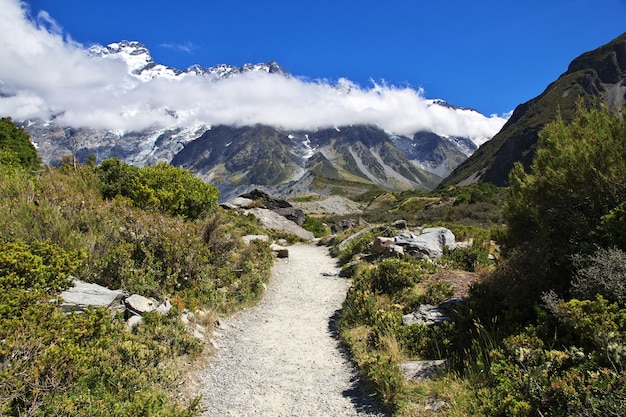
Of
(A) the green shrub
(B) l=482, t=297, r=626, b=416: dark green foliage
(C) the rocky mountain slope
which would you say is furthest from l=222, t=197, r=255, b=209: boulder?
(C) the rocky mountain slope

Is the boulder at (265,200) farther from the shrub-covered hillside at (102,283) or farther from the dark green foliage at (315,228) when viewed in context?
the shrub-covered hillside at (102,283)

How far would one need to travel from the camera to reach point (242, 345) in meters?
8.24

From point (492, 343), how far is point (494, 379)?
39.4 inches

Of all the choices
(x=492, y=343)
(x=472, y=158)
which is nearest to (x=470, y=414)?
(x=492, y=343)

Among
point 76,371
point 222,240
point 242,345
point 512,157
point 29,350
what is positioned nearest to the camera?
point 29,350

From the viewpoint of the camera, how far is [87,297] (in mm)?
6582

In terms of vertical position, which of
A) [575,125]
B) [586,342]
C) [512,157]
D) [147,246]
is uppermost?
[512,157]

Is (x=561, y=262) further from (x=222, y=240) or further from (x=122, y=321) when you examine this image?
(x=222, y=240)

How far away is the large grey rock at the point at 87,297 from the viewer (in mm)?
6230

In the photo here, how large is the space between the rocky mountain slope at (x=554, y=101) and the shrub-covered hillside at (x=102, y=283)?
434 ft

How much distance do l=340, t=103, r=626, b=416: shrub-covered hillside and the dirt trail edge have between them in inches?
19.6

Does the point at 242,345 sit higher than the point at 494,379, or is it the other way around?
the point at 494,379

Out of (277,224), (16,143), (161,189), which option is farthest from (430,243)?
(16,143)

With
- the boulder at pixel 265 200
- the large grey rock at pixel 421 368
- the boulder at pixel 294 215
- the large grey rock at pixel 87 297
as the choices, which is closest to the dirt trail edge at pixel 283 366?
the large grey rock at pixel 421 368
